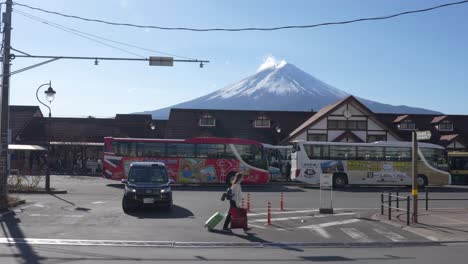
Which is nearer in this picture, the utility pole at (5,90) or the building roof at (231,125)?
the utility pole at (5,90)

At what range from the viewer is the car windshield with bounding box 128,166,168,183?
20000mm

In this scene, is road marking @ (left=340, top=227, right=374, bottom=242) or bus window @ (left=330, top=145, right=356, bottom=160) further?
bus window @ (left=330, top=145, right=356, bottom=160)

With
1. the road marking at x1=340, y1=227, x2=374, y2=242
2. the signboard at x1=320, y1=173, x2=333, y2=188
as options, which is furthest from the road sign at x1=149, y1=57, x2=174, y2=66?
the road marking at x1=340, y1=227, x2=374, y2=242

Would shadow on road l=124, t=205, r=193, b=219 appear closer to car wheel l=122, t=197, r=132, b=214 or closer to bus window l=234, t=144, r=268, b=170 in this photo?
car wheel l=122, t=197, r=132, b=214

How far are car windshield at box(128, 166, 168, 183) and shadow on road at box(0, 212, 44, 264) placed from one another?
4.29 meters

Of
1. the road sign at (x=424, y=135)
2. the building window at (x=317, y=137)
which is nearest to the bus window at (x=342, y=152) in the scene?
the building window at (x=317, y=137)

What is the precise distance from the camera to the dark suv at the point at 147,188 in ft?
62.2

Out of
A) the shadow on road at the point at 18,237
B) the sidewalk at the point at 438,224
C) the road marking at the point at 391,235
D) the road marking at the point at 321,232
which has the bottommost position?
the road marking at the point at 321,232

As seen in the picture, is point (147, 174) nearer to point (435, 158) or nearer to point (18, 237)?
point (18, 237)

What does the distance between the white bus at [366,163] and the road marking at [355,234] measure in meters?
19.7

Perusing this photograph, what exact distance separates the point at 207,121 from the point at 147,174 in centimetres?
→ 4040

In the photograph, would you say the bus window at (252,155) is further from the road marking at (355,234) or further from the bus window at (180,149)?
the road marking at (355,234)

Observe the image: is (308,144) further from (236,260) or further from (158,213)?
(236,260)

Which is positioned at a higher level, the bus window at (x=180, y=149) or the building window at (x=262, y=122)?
the building window at (x=262, y=122)
